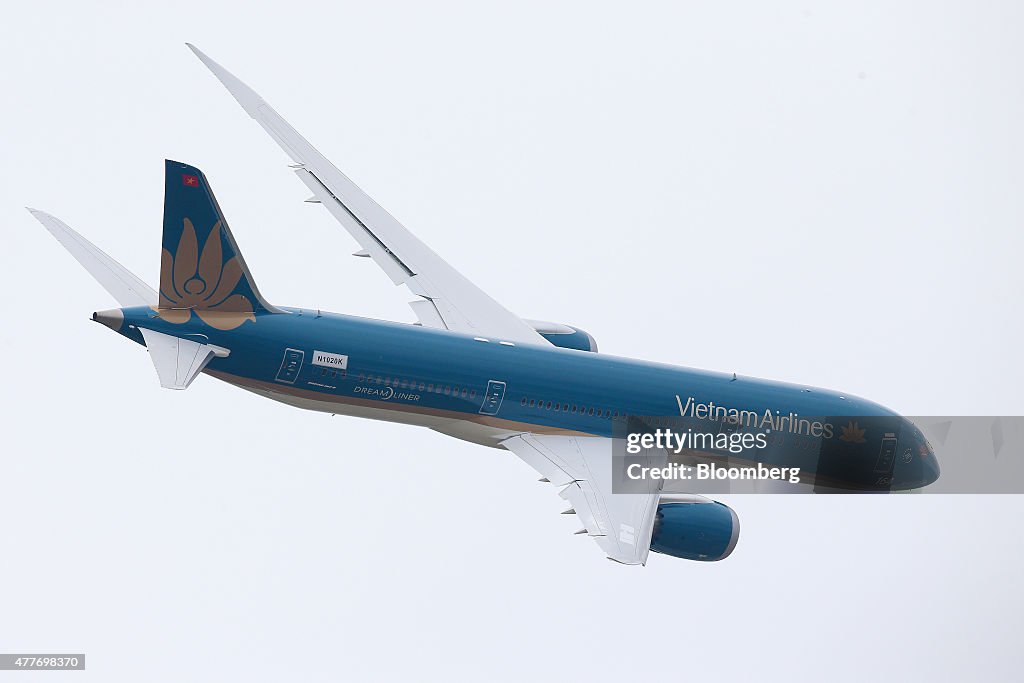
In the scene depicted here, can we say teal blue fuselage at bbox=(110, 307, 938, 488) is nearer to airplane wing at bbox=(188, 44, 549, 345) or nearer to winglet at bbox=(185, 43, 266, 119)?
airplane wing at bbox=(188, 44, 549, 345)

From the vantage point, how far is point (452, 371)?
48156mm

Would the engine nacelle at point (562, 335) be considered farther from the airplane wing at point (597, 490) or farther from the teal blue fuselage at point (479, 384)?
the airplane wing at point (597, 490)

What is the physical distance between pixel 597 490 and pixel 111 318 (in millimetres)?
15976

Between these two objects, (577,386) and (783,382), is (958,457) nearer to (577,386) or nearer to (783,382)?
(783,382)

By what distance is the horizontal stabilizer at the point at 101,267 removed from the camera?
46.1 m

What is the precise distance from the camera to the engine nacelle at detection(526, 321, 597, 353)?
5575 centimetres

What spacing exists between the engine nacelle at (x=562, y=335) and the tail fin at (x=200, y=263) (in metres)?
12.3

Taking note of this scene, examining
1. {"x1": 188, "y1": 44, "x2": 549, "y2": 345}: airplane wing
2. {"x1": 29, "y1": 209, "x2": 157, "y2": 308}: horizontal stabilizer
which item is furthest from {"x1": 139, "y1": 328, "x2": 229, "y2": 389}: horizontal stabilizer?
{"x1": 188, "y1": 44, "x2": 549, "y2": 345}: airplane wing

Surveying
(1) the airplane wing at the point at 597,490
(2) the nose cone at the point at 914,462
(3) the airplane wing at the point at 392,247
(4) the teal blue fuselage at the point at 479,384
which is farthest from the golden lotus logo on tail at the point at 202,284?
(2) the nose cone at the point at 914,462

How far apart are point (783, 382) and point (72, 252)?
2464cm

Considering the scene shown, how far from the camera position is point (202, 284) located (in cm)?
4528

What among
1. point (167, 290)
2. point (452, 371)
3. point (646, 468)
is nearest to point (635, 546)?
point (646, 468)

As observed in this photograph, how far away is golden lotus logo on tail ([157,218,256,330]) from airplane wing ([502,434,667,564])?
10.2 m

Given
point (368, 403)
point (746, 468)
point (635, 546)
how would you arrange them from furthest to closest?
point (746, 468) < point (368, 403) < point (635, 546)
